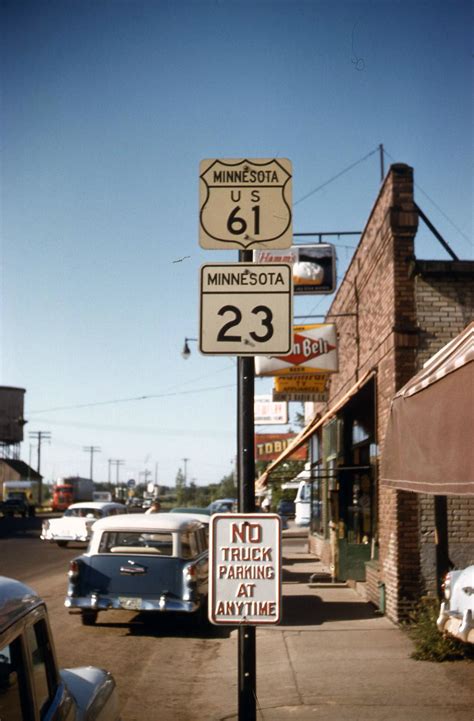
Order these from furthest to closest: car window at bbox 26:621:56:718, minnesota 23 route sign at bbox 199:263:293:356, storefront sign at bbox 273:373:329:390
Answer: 1. storefront sign at bbox 273:373:329:390
2. minnesota 23 route sign at bbox 199:263:293:356
3. car window at bbox 26:621:56:718

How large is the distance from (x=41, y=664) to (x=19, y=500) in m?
58.1

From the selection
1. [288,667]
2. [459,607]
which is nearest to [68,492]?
[288,667]

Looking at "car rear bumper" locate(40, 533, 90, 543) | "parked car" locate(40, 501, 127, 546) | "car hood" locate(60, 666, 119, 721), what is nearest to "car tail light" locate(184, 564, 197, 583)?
"car hood" locate(60, 666, 119, 721)

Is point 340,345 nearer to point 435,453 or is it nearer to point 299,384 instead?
point 299,384

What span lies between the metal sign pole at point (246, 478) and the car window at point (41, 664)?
917mm

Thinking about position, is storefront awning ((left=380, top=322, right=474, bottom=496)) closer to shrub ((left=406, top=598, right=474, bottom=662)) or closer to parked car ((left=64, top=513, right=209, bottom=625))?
shrub ((left=406, top=598, right=474, bottom=662))

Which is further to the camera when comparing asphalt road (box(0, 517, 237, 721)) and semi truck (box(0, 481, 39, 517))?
semi truck (box(0, 481, 39, 517))

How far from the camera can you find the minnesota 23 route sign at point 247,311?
425 centimetres

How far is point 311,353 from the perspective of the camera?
592 inches

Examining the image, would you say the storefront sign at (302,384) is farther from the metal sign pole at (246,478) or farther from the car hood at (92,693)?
the car hood at (92,693)

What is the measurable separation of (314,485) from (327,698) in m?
16.0

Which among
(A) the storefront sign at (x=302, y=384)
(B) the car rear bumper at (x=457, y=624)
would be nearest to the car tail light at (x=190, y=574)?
(B) the car rear bumper at (x=457, y=624)

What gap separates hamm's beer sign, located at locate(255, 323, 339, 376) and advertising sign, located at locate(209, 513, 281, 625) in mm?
10982

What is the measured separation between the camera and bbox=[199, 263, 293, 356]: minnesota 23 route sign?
4.25 meters
